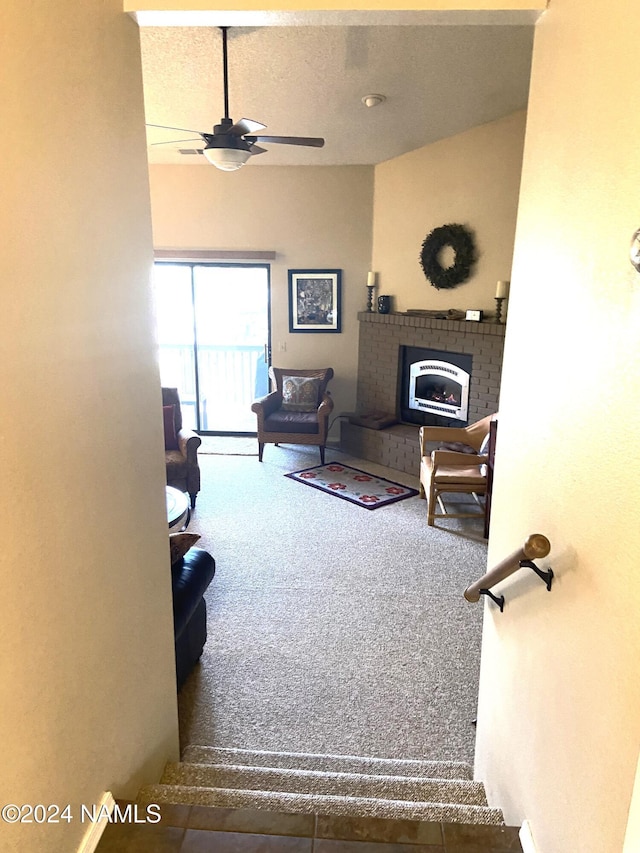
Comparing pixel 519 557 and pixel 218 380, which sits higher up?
pixel 519 557

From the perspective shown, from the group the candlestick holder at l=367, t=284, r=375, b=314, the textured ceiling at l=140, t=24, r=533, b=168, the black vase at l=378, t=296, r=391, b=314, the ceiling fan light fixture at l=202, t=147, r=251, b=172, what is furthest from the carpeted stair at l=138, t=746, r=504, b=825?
the candlestick holder at l=367, t=284, r=375, b=314

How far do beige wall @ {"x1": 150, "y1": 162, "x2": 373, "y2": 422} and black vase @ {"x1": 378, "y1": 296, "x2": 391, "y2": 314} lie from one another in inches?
14.5

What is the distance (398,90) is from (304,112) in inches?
32.5

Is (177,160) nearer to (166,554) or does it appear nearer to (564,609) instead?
(166,554)

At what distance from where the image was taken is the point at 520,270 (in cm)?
183

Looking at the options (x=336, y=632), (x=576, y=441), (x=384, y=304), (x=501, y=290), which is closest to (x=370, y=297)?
(x=384, y=304)

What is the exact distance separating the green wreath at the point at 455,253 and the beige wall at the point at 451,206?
0.07 m

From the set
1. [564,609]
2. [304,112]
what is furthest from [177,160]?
[564,609]

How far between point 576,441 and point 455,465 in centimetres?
342

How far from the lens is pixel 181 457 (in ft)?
16.4

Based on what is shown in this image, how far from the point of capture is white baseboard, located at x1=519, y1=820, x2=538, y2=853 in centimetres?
151

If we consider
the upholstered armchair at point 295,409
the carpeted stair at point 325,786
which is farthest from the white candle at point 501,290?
the carpeted stair at point 325,786

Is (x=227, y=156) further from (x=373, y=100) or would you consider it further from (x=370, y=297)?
(x=370, y=297)

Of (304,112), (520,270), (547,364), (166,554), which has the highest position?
(304,112)
